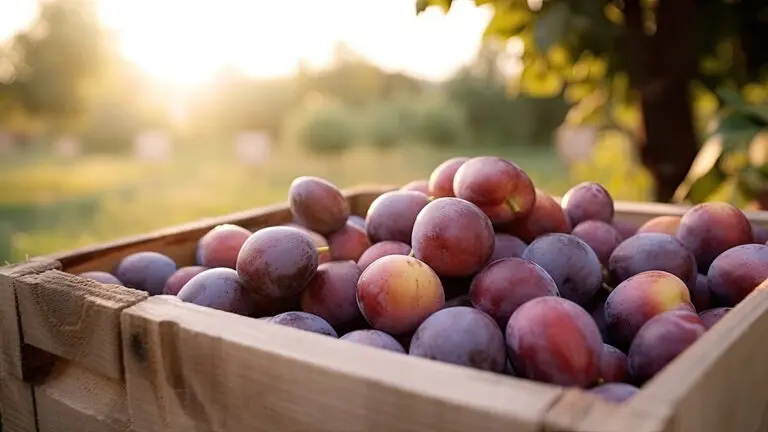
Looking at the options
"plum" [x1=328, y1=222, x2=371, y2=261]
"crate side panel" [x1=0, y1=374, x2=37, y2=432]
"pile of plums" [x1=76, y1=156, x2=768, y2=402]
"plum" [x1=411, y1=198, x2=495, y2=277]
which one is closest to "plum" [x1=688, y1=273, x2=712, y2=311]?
"pile of plums" [x1=76, y1=156, x2=768, y2=402]

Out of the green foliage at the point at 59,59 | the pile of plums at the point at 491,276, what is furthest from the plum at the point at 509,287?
the green foliage at the point at 59,59

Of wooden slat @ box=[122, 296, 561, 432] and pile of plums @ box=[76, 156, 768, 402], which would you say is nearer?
wooden slat @ box=[122, 296, 561, 432]

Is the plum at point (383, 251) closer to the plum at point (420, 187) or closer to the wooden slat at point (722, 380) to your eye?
the plum at point (420, 187)

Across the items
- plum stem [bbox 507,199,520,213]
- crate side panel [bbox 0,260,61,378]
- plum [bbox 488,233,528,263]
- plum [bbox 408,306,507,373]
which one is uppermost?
plum stem [bbox 507,199,520,213]

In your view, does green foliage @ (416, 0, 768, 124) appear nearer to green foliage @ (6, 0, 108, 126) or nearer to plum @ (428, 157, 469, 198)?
plum @ (428, 157, 469, 198)

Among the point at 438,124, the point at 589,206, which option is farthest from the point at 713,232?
the point at 438,124

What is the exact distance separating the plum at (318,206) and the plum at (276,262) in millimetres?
240

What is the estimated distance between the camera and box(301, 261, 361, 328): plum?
3.33 ft

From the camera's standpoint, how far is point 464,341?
78cm

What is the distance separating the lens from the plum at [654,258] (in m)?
1.04

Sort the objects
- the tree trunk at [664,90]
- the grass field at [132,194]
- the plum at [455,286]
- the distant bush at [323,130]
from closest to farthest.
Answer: the plum at [455,286] < the tree trunk at [664,90] < the grass field at [132,194] < the distant bush at [323,130]

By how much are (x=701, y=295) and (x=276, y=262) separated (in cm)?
67

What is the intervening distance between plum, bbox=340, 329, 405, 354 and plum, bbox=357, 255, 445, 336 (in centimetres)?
4

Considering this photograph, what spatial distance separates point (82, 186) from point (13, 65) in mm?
10668
